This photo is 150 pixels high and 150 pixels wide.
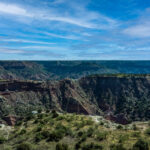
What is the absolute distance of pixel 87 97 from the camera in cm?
11894

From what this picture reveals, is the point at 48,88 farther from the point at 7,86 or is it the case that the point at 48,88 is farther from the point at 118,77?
the point at 118,77

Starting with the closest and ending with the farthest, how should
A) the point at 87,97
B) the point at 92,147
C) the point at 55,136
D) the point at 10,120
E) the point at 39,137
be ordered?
the point at 92,147 < the point at 55,136 < the point at 39,137 < the point at 10,120 < the point at 87,97

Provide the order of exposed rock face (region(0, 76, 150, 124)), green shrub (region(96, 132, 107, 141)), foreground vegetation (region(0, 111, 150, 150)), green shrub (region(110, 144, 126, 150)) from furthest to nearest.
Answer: exposed rock face (region(0, 76, 150, 124)) → green shrub (region(96, 132, 107, 141)) → foreground vegetation (region(0, 111, 150, 150)) → green shrub (region(110, 144, 126, 150))

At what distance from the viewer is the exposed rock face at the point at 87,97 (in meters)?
92.6

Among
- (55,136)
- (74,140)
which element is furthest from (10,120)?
(74,140)

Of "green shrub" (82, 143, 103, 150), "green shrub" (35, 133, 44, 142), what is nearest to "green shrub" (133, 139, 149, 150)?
"green shrub" (82, 143, 103, 150)

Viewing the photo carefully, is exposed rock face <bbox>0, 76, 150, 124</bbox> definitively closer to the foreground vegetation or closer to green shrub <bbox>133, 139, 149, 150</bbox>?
the foreground vegetation

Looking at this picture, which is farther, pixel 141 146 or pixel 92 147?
pixel 92 147

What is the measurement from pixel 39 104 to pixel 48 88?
48.4 ft

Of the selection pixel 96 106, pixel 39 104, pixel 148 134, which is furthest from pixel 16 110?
pixel 148 134

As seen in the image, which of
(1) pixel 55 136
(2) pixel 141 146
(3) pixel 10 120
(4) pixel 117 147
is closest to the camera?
(2) pixel 141 146

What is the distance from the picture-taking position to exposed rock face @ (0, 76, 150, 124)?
9256 cm

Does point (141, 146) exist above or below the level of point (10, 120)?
above

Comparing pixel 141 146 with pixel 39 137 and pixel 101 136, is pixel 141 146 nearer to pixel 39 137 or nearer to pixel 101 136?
pixel 101 136
